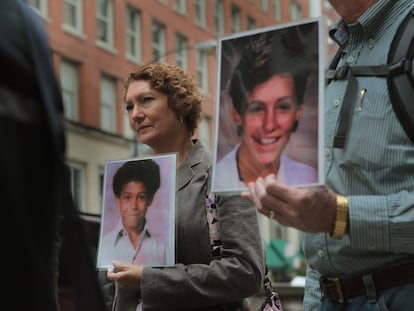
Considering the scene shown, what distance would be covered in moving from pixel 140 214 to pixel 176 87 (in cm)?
64

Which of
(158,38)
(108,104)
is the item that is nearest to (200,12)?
(158,38)

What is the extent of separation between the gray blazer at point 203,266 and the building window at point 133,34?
31.4 m

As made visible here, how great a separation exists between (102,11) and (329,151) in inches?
1226

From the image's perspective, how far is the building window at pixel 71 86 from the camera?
30.2 meters

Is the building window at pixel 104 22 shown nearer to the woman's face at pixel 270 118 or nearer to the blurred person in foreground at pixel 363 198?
the blurred person in foreground at pixel 363 198

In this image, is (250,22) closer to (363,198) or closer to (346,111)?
(346,111)

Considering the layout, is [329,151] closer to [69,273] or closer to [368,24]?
[368,24]

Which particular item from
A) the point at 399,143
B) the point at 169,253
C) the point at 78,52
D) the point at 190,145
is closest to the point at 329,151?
the point at 399,143

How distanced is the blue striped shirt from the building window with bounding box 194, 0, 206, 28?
123 feet

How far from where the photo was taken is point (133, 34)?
3484 centimetres

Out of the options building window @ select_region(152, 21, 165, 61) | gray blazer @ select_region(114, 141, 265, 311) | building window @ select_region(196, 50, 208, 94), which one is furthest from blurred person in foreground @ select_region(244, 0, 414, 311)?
building window @ select_region(196, 50, 208, 94)

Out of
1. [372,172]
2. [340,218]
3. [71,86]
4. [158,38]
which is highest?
[158,38]

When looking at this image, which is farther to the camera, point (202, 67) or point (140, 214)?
point (202, 67)

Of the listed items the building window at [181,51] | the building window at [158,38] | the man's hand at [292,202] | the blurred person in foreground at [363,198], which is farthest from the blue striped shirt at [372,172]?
the building window at [181,51]
